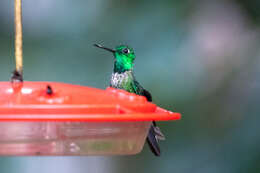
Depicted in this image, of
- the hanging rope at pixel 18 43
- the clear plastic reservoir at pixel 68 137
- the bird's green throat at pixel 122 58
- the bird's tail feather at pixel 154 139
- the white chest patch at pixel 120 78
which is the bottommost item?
the bird's tail feather at pixel 154 139

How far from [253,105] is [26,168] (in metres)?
2.35

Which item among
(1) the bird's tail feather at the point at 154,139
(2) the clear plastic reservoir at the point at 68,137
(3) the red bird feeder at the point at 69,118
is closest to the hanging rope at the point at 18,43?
(3) the red bird feeder at the point at 69,118

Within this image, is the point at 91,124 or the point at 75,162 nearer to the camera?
the point at 91,124

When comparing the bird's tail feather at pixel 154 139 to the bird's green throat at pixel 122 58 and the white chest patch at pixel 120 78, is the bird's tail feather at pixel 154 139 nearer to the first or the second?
the white chest patch at pixel 120 78

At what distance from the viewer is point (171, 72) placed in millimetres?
5402

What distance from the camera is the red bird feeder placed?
1650mm

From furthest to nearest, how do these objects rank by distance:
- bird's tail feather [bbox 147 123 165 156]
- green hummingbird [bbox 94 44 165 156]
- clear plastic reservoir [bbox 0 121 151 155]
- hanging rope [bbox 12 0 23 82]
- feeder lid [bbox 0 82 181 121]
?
green hummingbird [bbox 94 44 165 156] < bird's tail feather [bbox 147 123 165 156] < hanging rope [bbox 12 0 23 82] < clear plastic reservoir [bbox 0 121 151 155] < feeder lid [bbox 0 82 181 121]

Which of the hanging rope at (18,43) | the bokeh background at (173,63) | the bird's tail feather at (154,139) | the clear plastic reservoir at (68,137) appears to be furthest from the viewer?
the bokeh background at (173,63)

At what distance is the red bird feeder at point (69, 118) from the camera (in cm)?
165

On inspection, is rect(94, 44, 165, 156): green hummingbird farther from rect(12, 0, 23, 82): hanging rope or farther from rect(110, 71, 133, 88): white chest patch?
rect(12, 0, 23, 82): hanging rope

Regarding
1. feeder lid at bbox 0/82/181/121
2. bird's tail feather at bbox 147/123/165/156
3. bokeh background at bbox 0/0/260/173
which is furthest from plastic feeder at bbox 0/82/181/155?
bokeh background at bbox 0/0/260/173

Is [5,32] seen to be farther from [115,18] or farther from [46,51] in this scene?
[115,18]

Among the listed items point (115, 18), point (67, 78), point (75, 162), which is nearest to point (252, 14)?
point (115, 18)

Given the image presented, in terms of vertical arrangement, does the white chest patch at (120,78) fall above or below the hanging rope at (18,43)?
Answer: below
